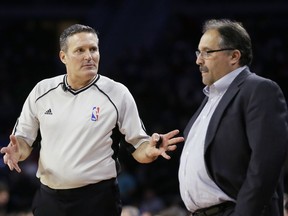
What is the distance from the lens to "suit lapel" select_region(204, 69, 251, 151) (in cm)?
376

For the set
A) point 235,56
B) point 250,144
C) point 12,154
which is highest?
point 235,56

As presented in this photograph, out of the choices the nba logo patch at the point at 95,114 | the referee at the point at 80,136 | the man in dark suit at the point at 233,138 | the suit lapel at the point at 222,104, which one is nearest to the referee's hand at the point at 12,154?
the referee at the point at 80,136

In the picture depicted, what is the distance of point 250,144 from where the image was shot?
3568 mm

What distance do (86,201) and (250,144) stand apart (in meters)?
1.24

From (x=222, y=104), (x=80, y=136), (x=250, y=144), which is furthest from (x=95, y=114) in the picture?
(x=250, y=144)

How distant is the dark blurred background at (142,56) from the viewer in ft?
35.2

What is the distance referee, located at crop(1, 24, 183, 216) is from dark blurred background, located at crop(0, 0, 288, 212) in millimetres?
5105

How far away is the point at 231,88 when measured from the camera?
12.5ft

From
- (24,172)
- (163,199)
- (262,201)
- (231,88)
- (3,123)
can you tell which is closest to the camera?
(262,201)

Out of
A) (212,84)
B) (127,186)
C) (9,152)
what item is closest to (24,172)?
(127,186)

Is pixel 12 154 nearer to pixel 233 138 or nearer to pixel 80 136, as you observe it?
pixel 80 136

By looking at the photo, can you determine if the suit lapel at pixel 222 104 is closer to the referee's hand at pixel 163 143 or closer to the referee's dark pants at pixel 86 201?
the referee's hand at pixel 163 143

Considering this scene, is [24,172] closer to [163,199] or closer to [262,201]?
[163,199]

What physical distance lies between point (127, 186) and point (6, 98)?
148 inches
